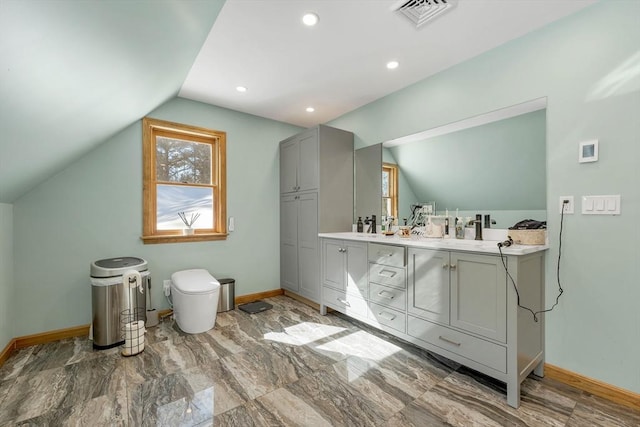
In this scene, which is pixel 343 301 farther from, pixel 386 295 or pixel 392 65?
pixel 392 65

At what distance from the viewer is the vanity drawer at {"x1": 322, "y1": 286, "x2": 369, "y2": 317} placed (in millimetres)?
2661

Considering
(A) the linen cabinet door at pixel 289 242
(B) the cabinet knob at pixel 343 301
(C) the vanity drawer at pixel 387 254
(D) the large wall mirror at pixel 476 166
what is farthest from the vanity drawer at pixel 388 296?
(A) the linen cabinet door at pixel 289 242

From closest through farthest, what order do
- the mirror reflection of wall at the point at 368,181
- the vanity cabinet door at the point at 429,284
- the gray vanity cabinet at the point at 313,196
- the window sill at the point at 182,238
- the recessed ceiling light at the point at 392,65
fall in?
the vanity cabinet door at the point at 429,284
the recessed ceiling light at the point at 392,65
the window sill at the point at 182,238
the mirror reflection of wall at the point at 368,181
the gray vanity cabinet at the point at 313,196

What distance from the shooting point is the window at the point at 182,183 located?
9.98 feet

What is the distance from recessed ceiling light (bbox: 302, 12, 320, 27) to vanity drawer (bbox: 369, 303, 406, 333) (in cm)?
230

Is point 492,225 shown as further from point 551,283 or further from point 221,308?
point 221,308

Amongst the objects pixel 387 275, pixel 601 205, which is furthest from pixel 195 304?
pixel 601 205

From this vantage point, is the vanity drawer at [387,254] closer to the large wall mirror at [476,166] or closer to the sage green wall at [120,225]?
the large wall mirror at [476,166]

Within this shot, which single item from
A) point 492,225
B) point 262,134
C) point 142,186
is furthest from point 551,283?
point 142,186

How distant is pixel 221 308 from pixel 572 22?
3977 millimetres

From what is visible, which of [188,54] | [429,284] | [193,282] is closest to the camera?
[429,284]

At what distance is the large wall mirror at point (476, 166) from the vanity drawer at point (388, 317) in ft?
3.28

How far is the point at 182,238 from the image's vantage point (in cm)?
320

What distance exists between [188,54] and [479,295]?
2770 mm
